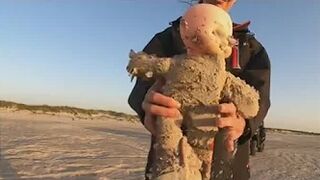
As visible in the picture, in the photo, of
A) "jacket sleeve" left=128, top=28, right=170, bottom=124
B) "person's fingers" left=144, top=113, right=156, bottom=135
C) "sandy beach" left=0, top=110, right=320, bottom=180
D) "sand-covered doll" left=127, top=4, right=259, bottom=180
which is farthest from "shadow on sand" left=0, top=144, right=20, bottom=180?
"sand-covered doll" left=127, top=4, right=259, bottom=180

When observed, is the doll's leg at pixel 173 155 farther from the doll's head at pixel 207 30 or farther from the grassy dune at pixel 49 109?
the grassy dune at pixel 49 109

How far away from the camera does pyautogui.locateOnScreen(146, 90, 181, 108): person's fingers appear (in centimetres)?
204

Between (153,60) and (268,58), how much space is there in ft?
2.67

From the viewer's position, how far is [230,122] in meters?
2.03

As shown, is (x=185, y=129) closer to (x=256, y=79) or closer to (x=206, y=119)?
(x=206, y=119)

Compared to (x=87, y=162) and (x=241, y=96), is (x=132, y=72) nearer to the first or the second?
(x=241, y=96)

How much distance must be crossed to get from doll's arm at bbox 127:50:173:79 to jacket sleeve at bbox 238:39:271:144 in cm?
43

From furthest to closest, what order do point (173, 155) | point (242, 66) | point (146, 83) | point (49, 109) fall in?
point (49, 109) → point (242, 66) → point (146, 83) → point (173, 155)

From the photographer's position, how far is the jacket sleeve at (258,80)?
2.24m

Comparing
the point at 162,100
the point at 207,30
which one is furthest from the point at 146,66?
the point at 207,30

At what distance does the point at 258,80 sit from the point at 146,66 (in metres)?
0.67

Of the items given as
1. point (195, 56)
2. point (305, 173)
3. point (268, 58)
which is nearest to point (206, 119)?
point (195, 56)

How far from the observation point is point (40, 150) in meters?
10.8

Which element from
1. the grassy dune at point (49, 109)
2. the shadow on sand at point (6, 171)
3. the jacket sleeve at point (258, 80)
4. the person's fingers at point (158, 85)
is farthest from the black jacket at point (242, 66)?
the grassy dune at point (49, 109)
